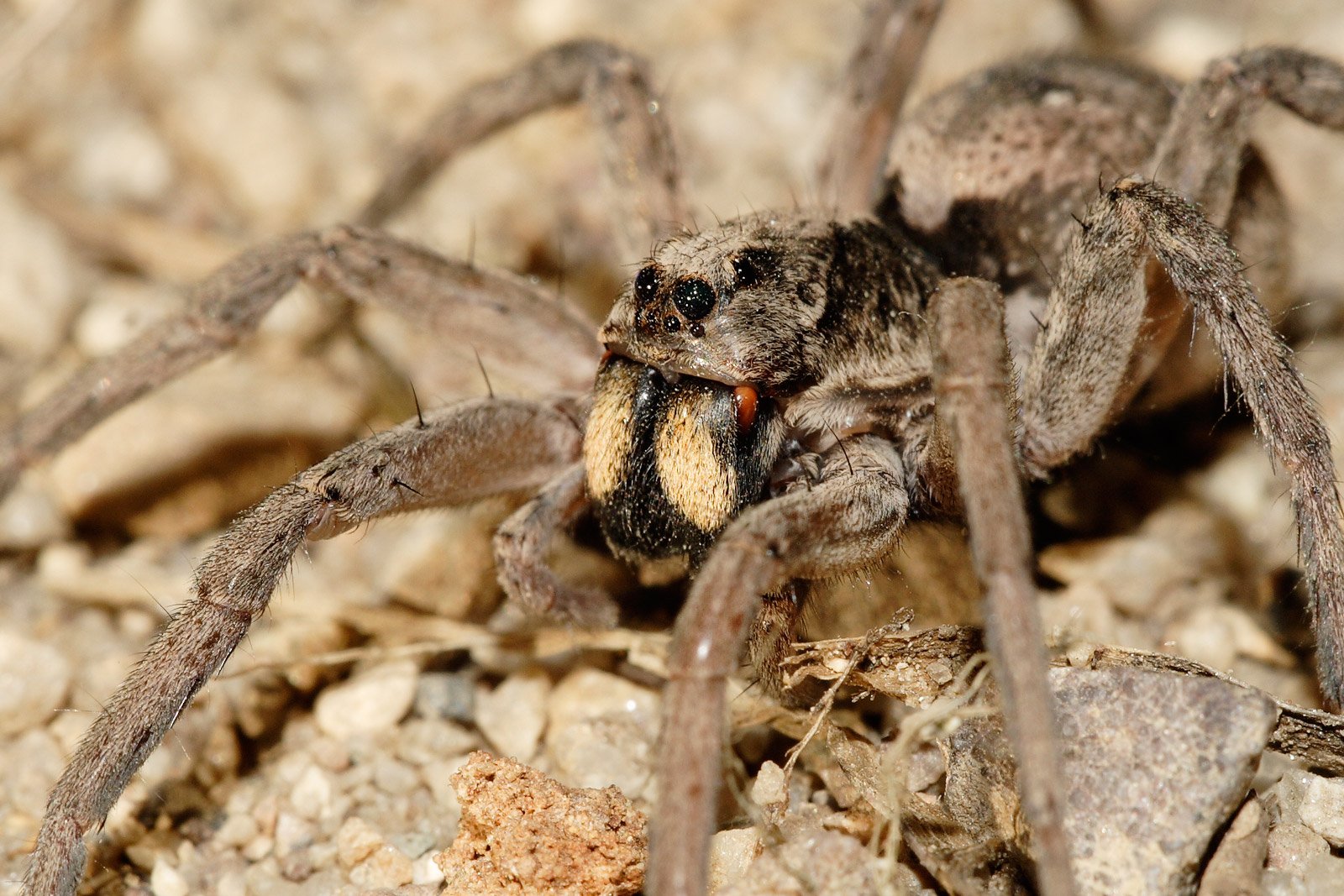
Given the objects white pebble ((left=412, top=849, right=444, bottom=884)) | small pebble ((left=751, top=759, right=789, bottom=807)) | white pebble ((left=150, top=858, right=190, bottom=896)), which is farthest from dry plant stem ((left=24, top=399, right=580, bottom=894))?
small pebble ((left=751, top=759, right=789, bottom=807))

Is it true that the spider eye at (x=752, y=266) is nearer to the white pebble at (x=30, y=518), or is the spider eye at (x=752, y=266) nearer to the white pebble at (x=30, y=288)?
the white pebble at (x=30, y=518)

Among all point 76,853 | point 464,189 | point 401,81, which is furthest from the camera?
point 401,81

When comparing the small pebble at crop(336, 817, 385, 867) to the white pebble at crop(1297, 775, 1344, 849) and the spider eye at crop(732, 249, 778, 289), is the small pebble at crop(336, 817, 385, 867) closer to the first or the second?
the spider eye at crop(732, 249, 778, 289)

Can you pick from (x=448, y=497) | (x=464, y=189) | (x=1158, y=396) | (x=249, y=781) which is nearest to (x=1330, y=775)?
(x=1158, y=396)

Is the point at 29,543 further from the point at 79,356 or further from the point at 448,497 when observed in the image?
the point at 448,497

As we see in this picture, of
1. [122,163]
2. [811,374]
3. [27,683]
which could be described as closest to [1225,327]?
[811,374]

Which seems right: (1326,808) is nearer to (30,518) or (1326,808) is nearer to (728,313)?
(728,313)
